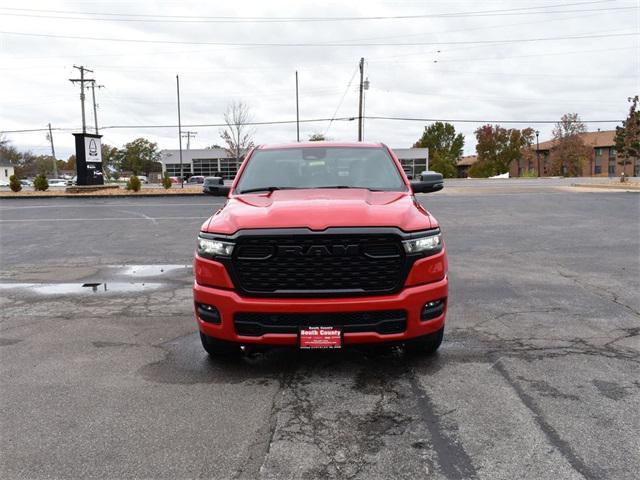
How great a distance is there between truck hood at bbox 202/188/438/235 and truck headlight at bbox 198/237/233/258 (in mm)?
83

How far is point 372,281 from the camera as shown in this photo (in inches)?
148

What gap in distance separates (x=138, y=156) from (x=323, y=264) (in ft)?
353

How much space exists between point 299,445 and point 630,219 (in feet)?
48.6

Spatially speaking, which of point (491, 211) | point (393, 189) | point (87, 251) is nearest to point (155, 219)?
point (87, 251)

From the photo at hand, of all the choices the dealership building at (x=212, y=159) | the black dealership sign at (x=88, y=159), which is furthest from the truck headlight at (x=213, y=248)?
the dealership building at (x=212, y=159)

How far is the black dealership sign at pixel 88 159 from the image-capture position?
32219 mm

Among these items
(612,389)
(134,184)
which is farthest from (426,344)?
(134,184)

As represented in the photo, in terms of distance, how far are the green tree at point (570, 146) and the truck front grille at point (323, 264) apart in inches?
3315

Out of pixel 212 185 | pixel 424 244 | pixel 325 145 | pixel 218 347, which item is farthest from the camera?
pixel 212 185

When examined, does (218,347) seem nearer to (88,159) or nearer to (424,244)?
(424,244)

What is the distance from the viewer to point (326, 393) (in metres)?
3.74

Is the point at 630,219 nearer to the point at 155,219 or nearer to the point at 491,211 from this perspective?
the point at 491,211

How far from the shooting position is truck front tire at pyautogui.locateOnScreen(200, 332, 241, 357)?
4.15 meters

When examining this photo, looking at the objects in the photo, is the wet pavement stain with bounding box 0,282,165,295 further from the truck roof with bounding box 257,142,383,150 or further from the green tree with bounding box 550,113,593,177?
the green tree with bounding box 550,113,593,177
